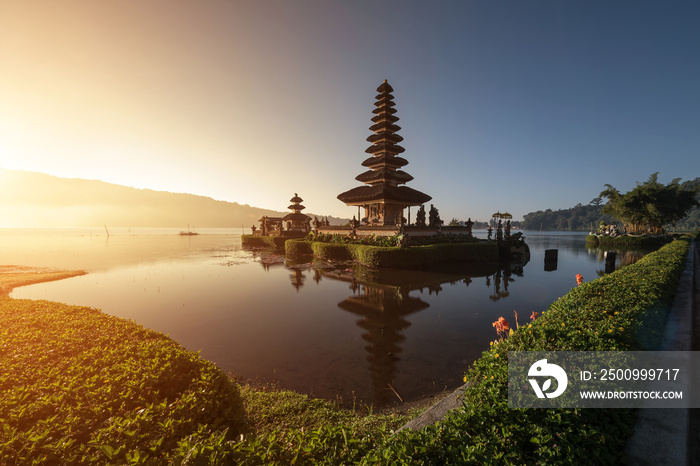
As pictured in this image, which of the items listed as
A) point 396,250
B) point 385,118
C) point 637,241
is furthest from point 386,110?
point 637,241

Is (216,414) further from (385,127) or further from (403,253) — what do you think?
→ (385,127)

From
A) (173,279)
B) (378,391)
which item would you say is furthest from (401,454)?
(173,279)

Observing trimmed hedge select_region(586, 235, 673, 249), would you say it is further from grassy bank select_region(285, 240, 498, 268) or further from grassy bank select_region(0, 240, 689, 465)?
grassy bank select_region(0, 240, 689, 465)

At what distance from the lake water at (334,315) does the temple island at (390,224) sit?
3.93 m

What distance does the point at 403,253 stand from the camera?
61.4 ft

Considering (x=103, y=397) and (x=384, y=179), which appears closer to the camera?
(x=103, y=397)

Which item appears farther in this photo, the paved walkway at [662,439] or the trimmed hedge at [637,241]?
the trimmed hedge at [637,241]

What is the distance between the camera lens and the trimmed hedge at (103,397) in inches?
80.6

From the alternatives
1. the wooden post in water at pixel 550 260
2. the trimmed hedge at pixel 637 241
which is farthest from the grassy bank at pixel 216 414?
the trimmed hedge at pixel 637 241

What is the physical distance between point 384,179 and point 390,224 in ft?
16.5

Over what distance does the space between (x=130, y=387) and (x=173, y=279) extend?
1720 cm

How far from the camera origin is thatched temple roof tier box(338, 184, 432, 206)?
25.9 m

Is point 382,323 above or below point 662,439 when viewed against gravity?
below

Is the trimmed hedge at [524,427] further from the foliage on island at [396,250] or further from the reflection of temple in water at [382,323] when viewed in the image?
the foliage on island at [396,250]
